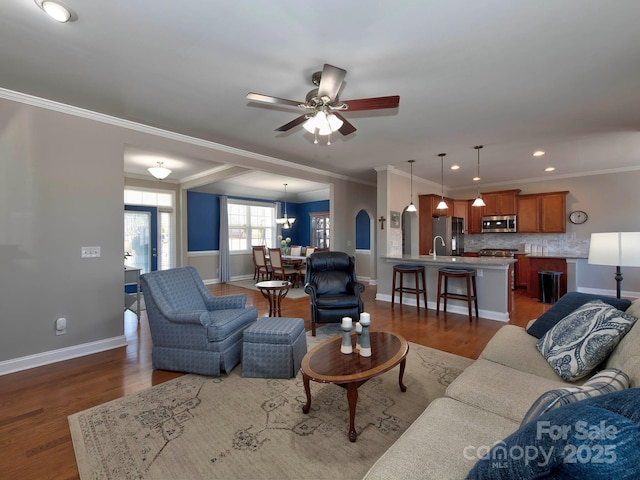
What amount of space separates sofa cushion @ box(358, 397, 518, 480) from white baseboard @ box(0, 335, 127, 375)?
3.45m

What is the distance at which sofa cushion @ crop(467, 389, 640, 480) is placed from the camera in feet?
1.95

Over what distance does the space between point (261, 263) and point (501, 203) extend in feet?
20.5

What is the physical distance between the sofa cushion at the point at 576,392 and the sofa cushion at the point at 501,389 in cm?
37

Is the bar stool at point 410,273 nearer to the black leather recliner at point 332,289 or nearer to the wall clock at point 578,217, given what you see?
the black leather recliner at point 332,289

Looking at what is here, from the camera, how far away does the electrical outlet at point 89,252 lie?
3.19 metres

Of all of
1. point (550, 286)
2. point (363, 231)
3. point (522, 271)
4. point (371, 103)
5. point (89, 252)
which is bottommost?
point (550, 286)

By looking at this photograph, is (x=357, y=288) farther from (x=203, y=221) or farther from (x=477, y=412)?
(x=203, y=221)

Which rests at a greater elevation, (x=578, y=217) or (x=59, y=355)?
(x=578, y=217)

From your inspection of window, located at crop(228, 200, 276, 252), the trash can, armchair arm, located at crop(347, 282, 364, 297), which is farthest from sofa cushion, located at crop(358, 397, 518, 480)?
window, located at crop(228, 200, 276, 252)

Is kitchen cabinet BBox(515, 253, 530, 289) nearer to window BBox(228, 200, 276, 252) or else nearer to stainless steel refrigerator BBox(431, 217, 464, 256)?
stainless steel refrigerator BBox(431, 217, 464, 256)

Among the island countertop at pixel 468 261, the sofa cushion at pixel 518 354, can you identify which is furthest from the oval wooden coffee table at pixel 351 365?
the island countertop at pixel 468 261

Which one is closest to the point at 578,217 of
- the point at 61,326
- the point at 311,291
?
the point at 311,291

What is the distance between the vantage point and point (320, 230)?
9891 millimetres

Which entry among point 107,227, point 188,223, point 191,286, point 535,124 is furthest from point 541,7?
point 188,223
